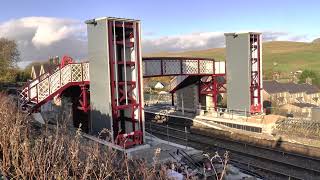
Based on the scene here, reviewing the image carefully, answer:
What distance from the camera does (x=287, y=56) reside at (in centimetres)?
9106

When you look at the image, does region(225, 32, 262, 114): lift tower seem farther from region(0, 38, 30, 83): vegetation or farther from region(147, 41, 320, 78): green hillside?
region(147, 41, 320, 78): green hillside

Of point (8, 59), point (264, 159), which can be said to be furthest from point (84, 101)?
point (8, 59)

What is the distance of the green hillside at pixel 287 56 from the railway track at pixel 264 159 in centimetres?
5487

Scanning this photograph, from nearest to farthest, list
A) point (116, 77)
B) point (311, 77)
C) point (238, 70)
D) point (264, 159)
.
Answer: point (116, 77) < point (264, 159) < point (238, 70) < point (311, 77)

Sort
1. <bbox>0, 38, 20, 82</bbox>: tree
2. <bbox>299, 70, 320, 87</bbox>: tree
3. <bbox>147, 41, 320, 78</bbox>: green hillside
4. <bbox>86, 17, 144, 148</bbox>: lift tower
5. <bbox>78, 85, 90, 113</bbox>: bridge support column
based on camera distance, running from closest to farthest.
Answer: <bbox>86, 17, 144, 148</bbox>: lift tower
<bbox>78, 85, 90, 113</bbox>: bridge support column
<bbox>0, 38, 20, 82</bbox>: tree
<bbox>299, 70, 320, 87</bbox>: tree
<bbox>147, 41, 320, 78</bbox>: green hillside

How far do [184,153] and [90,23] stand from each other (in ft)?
23.8

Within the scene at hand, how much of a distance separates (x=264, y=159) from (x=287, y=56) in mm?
79723

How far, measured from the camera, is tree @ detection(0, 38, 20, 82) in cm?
3834

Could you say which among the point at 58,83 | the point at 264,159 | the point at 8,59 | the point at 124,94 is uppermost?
the point at 8,59

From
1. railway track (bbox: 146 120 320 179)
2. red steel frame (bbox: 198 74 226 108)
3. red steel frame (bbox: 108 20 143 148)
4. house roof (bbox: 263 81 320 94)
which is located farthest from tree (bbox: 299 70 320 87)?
red steel frame (bbox: 108 20 143 148)

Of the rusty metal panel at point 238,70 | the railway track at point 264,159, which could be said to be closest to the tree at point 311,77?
the rusty metal panel at point 238,70

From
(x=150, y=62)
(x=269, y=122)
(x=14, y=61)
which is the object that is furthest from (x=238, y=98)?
(x=14, y=61)

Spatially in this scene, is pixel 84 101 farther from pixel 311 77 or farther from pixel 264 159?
pixel 311 77

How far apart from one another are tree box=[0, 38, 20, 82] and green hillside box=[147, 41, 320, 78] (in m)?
47.6
